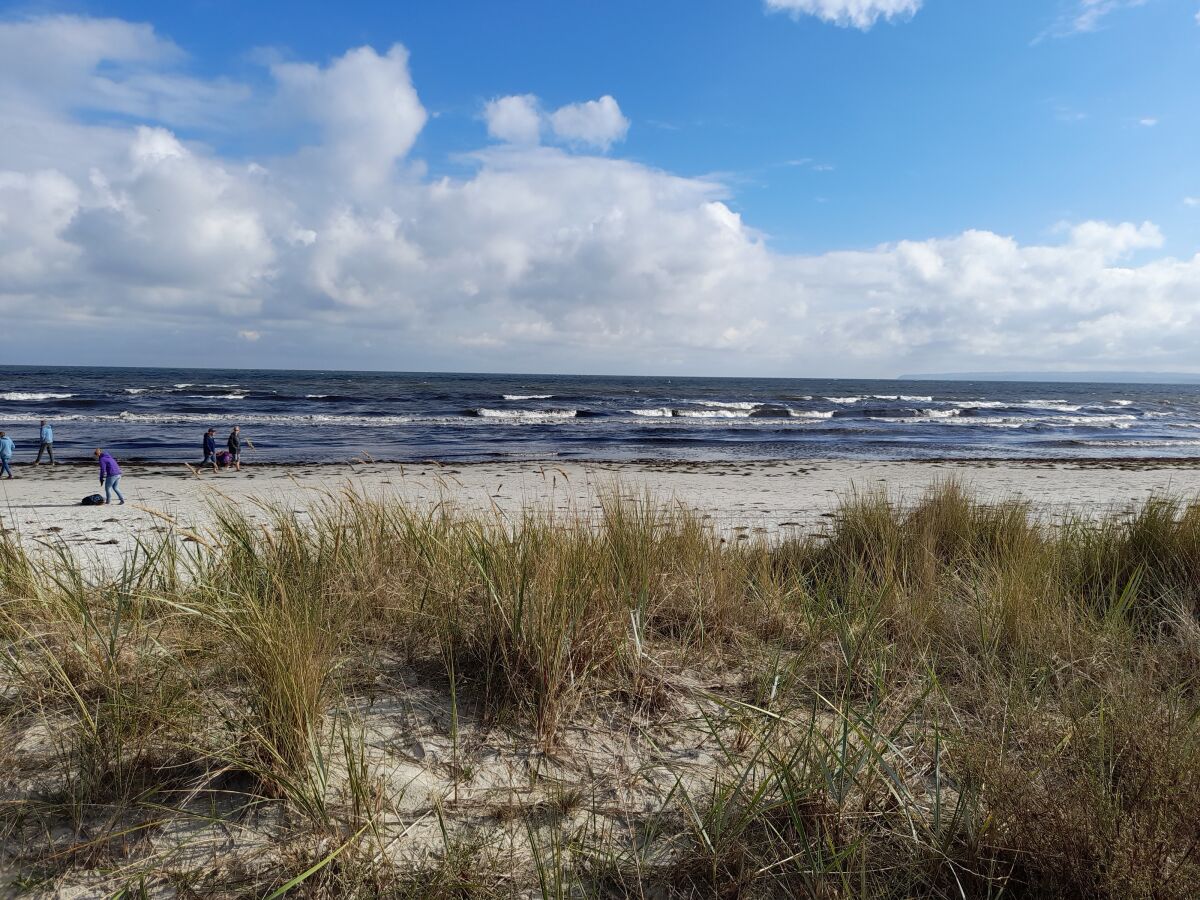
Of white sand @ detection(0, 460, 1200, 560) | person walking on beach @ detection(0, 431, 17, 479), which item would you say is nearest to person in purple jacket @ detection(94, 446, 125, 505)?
white sand @ detection(0, 460, 1200, 560)

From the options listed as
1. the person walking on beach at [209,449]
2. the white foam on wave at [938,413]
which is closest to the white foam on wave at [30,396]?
the person walking on beach at [209,449]

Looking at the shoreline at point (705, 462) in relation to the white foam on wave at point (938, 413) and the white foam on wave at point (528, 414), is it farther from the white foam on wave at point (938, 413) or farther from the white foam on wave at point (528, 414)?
the white foam on wave at point (938, 413)

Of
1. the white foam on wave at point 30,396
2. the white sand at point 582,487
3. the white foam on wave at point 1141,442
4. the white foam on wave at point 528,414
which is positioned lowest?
the white sand at point 582,487

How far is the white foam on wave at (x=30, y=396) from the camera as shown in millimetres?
44062

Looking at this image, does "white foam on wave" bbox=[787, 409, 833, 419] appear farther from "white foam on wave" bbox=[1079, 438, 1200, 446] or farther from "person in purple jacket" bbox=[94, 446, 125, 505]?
"person in purple jacket" bbox=[94, 446, 125, 505]

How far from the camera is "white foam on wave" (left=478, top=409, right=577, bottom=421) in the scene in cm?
3947

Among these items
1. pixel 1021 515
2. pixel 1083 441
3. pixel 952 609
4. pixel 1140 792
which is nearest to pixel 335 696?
pixel 1140 792

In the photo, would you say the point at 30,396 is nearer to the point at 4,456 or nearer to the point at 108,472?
the point at 4,456

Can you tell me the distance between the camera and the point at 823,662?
330cm

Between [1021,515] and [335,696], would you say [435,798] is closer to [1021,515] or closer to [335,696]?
[335,696]

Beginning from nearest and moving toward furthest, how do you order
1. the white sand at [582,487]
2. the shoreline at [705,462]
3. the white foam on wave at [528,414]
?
the white sand at [582,487] < the shoreline at [705,462] < the white foam on wave at [528,414]

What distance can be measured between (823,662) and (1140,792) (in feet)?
4.58

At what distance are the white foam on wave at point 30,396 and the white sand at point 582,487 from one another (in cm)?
3307

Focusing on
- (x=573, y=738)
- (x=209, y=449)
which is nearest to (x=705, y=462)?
(x=209, y=449)
